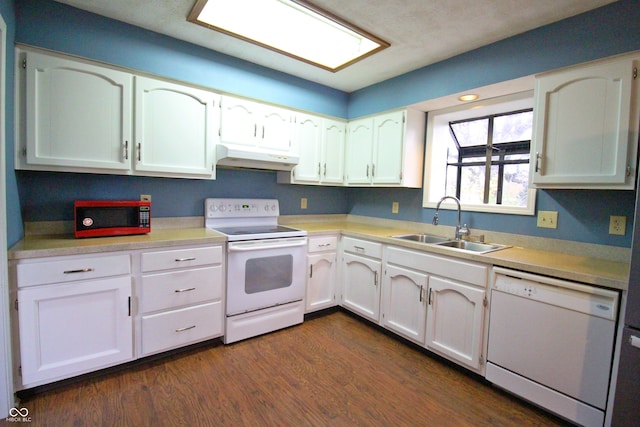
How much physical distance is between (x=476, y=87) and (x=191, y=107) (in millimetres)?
2230

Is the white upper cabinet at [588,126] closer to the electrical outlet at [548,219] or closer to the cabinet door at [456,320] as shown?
the electrical outlet at [548,219]

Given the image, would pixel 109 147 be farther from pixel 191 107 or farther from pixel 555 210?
pixel 555 210

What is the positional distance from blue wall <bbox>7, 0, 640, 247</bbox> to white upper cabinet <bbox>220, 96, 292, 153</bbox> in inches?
8.1

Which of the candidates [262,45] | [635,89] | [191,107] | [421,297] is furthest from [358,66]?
[421,297]

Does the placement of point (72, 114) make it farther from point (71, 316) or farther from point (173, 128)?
point (71, 316)

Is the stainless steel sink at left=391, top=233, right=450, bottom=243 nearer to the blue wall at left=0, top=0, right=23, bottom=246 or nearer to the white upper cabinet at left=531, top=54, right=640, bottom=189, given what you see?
the white upper cabinet at left=531, top=54, right=640, bottom=189

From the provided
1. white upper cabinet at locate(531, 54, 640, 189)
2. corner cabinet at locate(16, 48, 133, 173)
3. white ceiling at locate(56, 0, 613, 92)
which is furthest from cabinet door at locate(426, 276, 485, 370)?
corner cabinet at locate(16, 48, 133, 173)

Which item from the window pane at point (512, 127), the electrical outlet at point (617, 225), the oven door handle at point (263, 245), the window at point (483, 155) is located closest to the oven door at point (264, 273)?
the oven door handle at point (263, 245)

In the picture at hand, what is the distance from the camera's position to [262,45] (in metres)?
2.38

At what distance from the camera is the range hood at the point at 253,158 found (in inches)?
96.0

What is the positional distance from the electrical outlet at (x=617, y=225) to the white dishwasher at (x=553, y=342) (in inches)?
25.1

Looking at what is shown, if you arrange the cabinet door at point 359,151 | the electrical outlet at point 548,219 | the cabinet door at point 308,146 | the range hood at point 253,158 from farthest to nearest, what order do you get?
1. the cabinet door at point 359,151
2. the cabinet door at point 308,146
3. the range hood at point 253,158
4. the electrical outlet at point 548,219

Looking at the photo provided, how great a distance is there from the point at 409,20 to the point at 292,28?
87 centimetres

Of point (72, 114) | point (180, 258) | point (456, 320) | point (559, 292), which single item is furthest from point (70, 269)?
point (559, 292)
